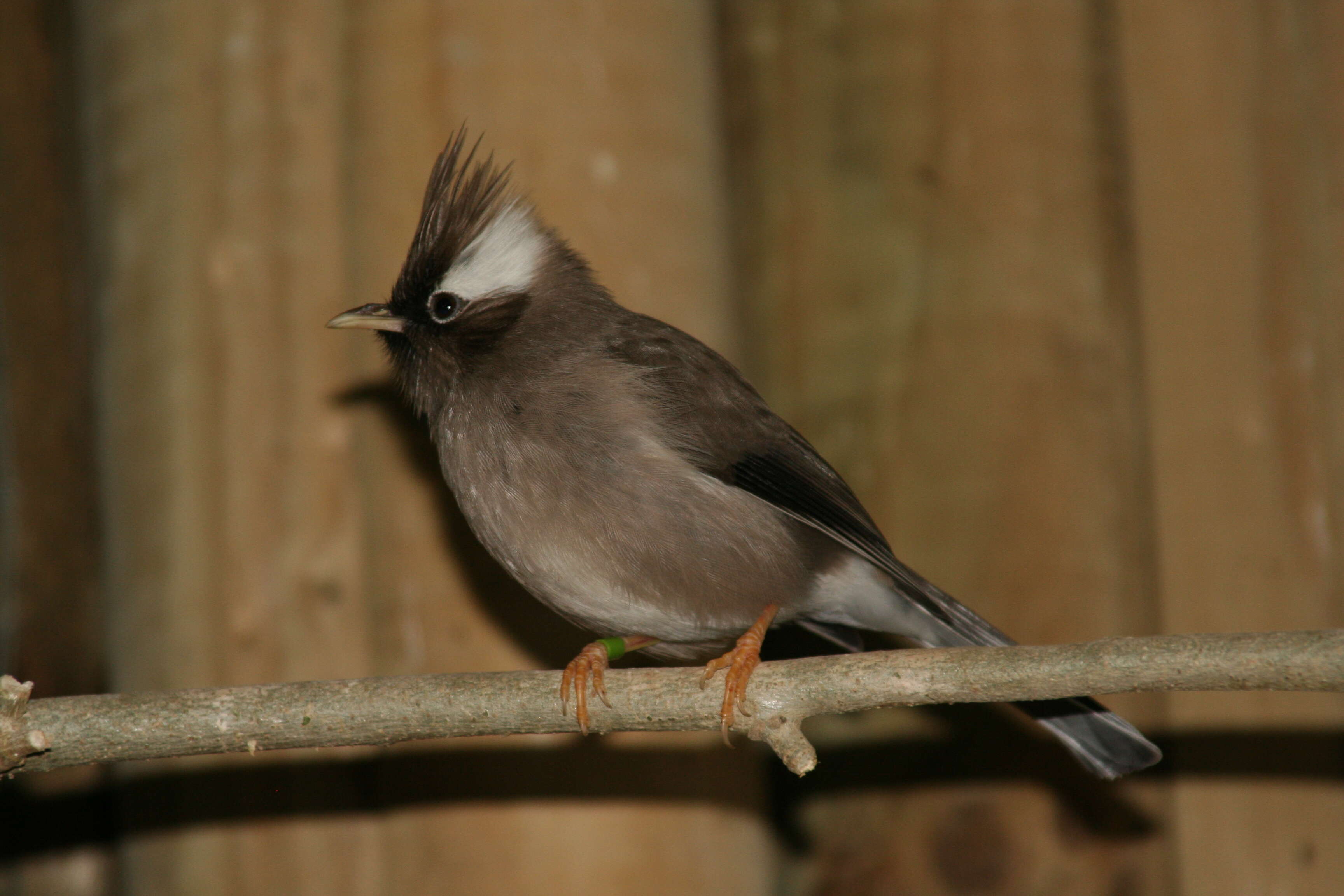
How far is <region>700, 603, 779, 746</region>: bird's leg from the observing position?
2.85m

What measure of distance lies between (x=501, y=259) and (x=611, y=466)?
2.58 feet

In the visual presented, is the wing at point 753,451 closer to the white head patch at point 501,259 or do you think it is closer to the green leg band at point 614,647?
the white head patch at point 501,259

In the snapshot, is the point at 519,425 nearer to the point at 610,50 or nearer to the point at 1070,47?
the point at 610,50

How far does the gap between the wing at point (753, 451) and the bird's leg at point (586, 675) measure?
1.90ft

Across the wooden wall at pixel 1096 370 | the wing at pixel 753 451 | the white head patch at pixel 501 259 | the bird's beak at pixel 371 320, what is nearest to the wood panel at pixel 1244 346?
the wooden wall at pixel 1096 370

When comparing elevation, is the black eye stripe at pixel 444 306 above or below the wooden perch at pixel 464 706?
above

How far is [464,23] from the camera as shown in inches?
154

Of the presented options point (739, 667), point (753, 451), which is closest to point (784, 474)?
point (753, 451)

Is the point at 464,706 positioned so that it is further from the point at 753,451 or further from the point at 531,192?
the point at 531,192

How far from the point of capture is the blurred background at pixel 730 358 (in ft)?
12.4

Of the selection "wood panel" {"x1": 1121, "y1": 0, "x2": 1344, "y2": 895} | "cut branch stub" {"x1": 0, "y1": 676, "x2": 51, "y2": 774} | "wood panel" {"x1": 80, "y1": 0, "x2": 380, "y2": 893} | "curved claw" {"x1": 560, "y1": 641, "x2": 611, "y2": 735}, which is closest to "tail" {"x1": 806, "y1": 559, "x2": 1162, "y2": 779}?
"wood panel" {"x1": 1121, "y1": 0, "x2": 1344, "y2": 895}

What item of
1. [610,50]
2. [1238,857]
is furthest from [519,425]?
[1238,857]

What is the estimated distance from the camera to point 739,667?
3.02 meters

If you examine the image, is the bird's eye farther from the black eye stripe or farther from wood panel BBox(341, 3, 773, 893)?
wood panel BBox(341, 3, 773, 893)
